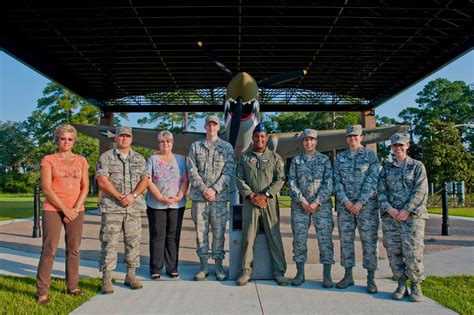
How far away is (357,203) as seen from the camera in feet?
14.5

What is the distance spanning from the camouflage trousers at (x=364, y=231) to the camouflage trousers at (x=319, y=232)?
0.15 meters

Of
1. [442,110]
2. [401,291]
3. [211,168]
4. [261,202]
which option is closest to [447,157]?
[401,291]

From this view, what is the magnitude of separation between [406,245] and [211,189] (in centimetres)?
245

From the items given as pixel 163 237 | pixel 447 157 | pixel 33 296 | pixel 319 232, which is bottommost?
pixel 33 296

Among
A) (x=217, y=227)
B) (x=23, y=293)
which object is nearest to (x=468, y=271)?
(x=217, y=227)

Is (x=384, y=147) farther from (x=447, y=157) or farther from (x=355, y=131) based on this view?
(x=355, y=131)

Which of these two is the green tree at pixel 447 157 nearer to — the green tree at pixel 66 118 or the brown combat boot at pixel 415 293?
the brown combat boot at pixel 415 293

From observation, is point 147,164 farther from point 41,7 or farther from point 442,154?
point 442,154

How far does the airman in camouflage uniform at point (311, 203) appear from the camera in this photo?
466 cm

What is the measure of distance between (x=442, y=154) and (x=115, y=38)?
19540 mm

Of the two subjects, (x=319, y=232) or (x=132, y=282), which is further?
(x=319, y=232)

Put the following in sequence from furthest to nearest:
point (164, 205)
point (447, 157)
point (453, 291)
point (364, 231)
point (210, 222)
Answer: point (447, 157)
point (210, 222)
point (164, 205)
point (364, 231)
point (453, 291)

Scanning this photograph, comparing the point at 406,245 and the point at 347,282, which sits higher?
the point at 406,245

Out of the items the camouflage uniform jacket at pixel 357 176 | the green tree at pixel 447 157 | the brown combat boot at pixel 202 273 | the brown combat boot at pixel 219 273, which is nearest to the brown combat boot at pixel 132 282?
the brown combat boot at pixel 202 273
